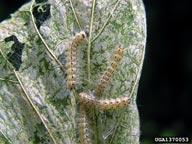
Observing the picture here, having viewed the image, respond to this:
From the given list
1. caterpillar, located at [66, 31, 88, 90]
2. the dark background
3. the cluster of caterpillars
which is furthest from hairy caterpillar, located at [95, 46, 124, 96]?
the dark background

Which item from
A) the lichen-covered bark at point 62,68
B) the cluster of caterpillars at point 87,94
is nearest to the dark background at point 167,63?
the lichen-covered bark at point 62,68

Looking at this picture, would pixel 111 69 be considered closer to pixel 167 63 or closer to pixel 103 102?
pixel 103 102

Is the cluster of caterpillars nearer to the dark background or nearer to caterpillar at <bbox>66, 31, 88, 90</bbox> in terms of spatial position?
caterpillar at <bbox>66, 31, 88, 90</bbox>

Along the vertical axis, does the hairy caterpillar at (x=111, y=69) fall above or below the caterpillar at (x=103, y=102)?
above

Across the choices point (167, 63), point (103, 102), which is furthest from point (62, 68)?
point (167, 63)

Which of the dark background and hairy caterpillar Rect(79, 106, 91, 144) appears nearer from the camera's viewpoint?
hairy caterpillar Rect(79, 106, 91, 144)

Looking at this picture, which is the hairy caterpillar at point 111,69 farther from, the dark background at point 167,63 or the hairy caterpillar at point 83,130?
the dark background at point 167,63

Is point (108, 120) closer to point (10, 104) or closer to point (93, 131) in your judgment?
point (93, 131)
